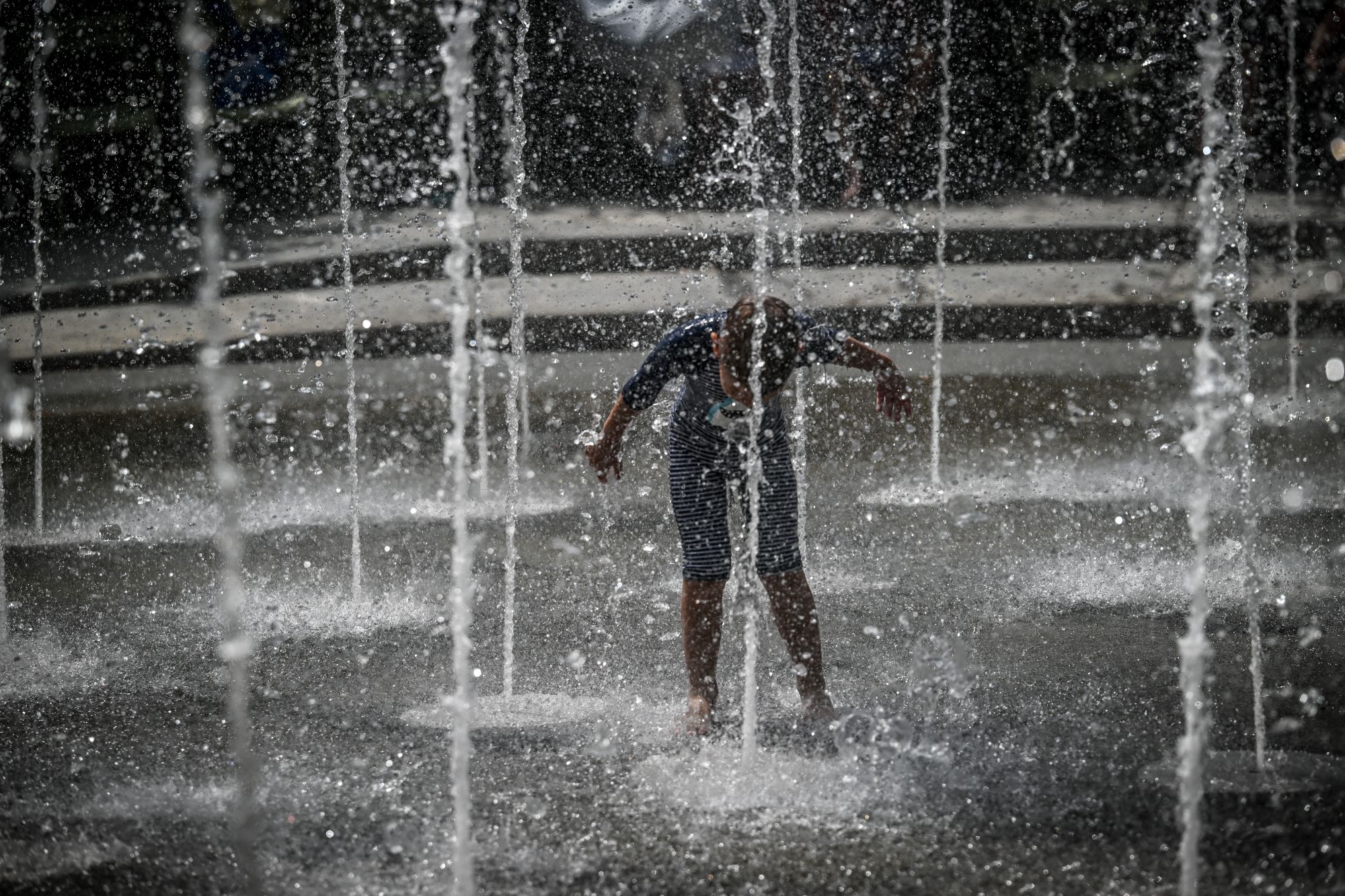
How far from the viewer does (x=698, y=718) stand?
347 centimetres

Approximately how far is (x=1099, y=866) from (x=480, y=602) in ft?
8.89

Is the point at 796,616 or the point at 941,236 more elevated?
the point at 941,236

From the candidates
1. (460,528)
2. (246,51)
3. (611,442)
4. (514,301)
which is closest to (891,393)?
(611,442)

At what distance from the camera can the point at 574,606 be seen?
4855 mm

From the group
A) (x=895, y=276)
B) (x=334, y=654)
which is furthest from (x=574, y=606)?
(x=895, y=276)

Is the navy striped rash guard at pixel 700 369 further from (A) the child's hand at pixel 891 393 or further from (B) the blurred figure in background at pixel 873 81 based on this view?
(B) the blurred figure in background at pixel 873 81

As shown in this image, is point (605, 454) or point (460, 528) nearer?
point (460, 528)

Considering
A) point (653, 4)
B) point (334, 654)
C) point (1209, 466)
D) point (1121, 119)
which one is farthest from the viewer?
point (653, 4)

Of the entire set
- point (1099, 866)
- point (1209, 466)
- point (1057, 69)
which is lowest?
point (1099, 866)

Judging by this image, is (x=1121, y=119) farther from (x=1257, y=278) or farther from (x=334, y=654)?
(x=334, y=654)

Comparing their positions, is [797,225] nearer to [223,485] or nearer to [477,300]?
[477,300]

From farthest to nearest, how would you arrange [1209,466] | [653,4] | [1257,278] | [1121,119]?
[653,4], [1121,119], [1257,278], [1209,466]

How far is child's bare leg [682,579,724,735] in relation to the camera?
137 inches

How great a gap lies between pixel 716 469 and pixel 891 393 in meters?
0.48
